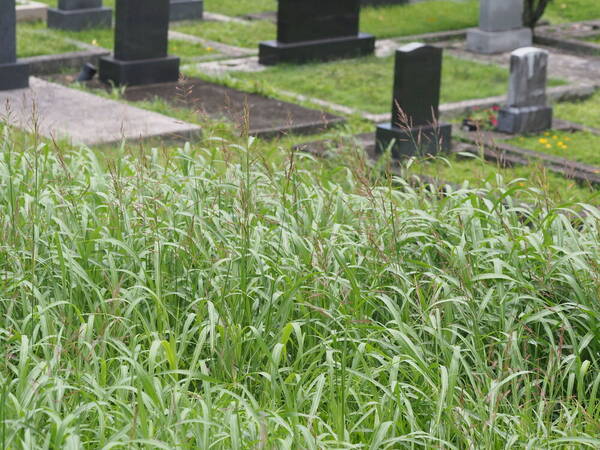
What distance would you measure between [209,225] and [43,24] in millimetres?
10398

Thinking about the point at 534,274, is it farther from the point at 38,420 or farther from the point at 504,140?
the point at 504,140

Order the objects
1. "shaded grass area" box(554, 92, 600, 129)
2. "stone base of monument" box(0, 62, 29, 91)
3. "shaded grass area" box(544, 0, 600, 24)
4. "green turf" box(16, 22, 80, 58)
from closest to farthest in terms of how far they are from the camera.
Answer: "stone base of monument" box(0, 62, 29, 91) < "shaded grass area" box(554, 92, 600, 129) < "green turf" box(16, 22, 80, 58) < "shaded grass area" box(544, 0, 600, 24)

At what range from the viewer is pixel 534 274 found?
481 centimetres

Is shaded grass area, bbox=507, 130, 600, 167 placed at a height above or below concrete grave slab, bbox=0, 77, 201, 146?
below

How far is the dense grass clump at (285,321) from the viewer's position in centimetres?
374

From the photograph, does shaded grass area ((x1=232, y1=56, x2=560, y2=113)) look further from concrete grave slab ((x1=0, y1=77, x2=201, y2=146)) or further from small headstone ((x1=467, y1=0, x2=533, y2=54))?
concrete grave slab ((x1=0, y1=77, x2=201, y2=146))

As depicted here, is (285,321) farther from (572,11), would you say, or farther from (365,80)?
(572,11)

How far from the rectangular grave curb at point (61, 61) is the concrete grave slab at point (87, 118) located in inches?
43.9

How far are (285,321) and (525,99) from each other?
6.69 metres

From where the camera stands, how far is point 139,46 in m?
11.8

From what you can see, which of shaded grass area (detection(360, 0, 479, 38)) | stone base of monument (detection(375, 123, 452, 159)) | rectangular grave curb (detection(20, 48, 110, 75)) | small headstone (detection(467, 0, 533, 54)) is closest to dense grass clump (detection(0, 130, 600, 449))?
stone base of monument (detection(375, 123, 452, 159))

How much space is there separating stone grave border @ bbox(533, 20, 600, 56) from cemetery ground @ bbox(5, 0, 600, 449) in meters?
9.60

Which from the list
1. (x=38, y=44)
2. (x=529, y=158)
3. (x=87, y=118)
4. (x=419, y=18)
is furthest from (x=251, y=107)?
(x=419, y=18)

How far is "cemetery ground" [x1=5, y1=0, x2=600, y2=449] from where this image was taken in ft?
12.3
